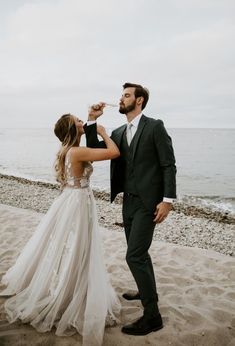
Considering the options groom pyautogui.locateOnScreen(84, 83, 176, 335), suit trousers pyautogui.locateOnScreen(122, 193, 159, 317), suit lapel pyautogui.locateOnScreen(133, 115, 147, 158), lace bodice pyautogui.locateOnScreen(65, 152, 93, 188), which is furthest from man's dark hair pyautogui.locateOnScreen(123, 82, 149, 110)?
suit trousers pyautogui.locateOnScreen(122, 193, 159, 317)

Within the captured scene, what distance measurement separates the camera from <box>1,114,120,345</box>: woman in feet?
10.9

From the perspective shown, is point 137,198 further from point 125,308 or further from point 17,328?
point 17,328

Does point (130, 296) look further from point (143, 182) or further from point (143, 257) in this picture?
point (143, 182)

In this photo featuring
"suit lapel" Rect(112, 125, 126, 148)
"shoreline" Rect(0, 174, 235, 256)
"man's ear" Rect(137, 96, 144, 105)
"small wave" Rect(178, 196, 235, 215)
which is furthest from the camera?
"small wave" Rect(178, 196, 235, 215)

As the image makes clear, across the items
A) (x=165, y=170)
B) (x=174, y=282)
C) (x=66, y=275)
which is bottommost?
(x=174, y=282)

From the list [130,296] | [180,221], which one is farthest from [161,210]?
[180,221]

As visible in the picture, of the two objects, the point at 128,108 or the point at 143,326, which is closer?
the point at 143,326

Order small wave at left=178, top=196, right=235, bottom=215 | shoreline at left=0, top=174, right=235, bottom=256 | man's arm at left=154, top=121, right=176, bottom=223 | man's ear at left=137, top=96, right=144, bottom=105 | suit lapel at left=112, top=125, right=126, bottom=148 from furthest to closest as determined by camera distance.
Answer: small wave at left=178, top=196, right=235, bottom=215 < shoreline at left=0, top=174, right=235, bottom=256 < suit lapel at left=112, top=125, right=126, bottom=148 < man's ear at left=137, top=96, right=144, bottom=105 < man's arm at left=154, top=121, right=176, bottom=223

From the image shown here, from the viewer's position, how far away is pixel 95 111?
3.49 metres

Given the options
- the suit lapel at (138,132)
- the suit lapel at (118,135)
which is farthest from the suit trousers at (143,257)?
the suit lapel at (118,135)

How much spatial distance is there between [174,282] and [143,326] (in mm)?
1535

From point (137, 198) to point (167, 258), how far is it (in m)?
2.72

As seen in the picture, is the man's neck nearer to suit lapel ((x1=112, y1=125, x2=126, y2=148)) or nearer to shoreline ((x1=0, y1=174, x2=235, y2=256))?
suit lapel ((x1=112, y1=125, x2=126, y2=148))

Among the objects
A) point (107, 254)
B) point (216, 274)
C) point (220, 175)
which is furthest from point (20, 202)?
point (220, 175)
